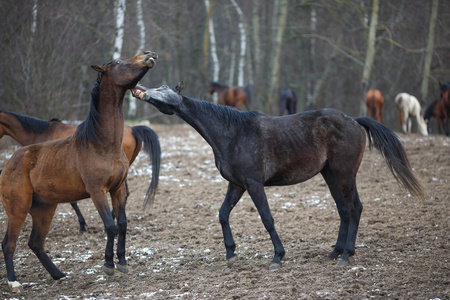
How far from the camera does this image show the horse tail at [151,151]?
23.6 ft

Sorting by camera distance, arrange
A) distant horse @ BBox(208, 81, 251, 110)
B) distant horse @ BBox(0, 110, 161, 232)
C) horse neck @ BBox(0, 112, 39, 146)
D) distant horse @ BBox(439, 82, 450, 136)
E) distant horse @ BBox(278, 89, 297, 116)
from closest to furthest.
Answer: distant horse @ BBox(0, 110, 161, 232), horse neck @ BBox(0, 112, 39, 146), distant horse @ BBox(439, 82, 450, 136), distant horse @ BBox(278, 89, 297, 116), distant horse @ BBox(208, 81, 251, 110)

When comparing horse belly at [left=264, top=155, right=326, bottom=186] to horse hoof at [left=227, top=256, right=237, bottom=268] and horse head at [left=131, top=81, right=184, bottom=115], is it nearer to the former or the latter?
horse hoof at [left=227, top=256, right=237, bottom=268]

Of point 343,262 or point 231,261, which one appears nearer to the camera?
point 343,262

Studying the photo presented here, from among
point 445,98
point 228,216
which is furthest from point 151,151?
point 445,98

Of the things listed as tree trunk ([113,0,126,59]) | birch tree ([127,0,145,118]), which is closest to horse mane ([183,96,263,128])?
tree trunk ([113,0,126,59])

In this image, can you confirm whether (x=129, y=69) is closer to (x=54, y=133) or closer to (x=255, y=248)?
(x=255, y=248)

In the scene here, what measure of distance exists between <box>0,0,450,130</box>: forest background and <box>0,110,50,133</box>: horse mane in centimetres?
197

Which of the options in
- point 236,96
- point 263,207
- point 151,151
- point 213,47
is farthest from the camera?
point 213,47

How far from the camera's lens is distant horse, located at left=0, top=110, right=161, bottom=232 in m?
7.34

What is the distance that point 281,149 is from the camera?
5.10 metres

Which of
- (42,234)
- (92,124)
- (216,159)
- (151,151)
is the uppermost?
(92,124)

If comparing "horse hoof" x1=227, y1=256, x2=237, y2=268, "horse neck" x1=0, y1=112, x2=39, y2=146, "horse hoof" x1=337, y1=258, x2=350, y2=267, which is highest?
"horse neck" x1=0, y1=112, x2=39, y2=146

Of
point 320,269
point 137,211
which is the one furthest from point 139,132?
point 320,269

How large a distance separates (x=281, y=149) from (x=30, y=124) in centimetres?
477
